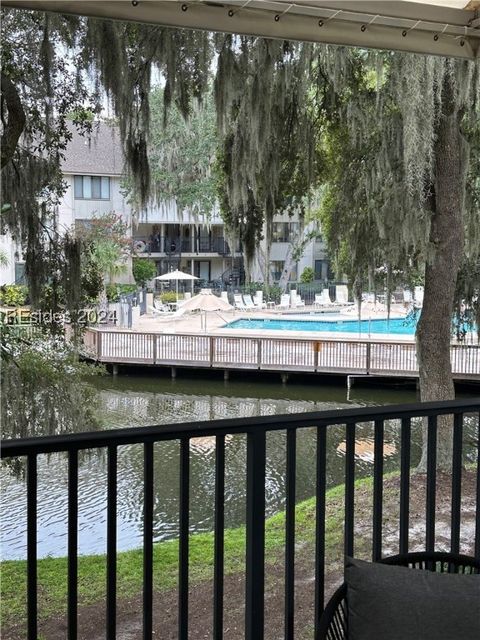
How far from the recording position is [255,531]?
157 centimetres

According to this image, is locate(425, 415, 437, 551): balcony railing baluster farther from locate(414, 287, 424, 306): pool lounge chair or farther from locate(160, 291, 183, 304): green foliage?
locate(160, 291, 183, 304): green foliage

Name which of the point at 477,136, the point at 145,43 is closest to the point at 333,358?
the point at 477,136

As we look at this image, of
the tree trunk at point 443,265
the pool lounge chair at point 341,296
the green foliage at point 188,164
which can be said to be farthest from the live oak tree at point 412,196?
the pool lounge chair at point 341,296

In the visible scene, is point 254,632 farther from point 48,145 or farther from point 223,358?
point 223,358

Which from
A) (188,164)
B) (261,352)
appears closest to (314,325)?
(261,352)

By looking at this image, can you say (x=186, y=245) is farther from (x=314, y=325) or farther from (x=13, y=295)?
(x=314, y=325)

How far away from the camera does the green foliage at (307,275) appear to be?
10406 mm

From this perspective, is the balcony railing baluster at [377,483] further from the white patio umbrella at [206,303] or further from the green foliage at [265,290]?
the white patio umbrella at [206,303]

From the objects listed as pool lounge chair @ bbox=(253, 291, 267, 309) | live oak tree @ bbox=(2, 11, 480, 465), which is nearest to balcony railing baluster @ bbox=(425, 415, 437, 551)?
live oak tree @ bbox=(2, 11, 480, 465)

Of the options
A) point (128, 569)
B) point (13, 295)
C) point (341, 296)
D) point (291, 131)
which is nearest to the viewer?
point (128, 569)

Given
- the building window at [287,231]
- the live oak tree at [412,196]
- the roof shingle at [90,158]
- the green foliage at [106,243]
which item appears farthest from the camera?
the building window at [287,231]

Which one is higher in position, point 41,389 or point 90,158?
point 90,158

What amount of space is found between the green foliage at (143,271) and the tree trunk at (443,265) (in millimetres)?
3735

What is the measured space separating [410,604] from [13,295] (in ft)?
17.8
